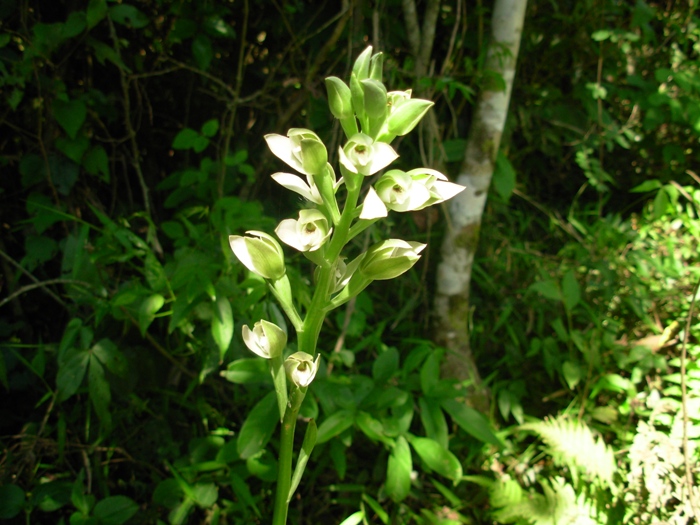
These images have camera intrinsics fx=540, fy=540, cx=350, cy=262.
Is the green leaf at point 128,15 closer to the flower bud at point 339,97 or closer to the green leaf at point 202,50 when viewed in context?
the green leaf at point 202,50

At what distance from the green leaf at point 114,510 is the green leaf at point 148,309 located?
44 cm

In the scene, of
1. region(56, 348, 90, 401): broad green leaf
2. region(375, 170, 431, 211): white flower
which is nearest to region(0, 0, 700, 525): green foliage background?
region(56, 348, 90, 401): broad green leaf

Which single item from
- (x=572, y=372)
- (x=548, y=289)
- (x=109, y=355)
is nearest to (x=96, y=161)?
(x=109, y=355)

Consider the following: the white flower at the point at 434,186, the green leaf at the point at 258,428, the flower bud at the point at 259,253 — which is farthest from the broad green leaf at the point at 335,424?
the white flower at the point at 434,186

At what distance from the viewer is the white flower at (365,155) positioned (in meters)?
0.81

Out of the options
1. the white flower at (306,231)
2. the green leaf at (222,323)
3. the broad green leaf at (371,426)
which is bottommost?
the broad green leaf at (371,426)

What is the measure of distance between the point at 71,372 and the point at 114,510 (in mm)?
364

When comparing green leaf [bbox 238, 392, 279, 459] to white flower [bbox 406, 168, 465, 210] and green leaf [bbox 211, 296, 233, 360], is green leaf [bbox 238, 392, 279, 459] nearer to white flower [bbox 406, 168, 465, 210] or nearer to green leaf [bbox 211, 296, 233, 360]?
green leaf [bbox 211, 296, 233, 360]

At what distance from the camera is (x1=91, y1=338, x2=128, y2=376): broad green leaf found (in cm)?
141

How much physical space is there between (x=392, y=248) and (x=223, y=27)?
1.42 meters

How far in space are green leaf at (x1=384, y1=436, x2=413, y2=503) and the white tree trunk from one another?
2.07ft

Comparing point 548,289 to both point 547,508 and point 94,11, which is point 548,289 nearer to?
point 547,508

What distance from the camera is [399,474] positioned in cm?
142

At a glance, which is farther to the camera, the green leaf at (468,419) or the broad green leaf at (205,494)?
the green leaf at (468,419)
